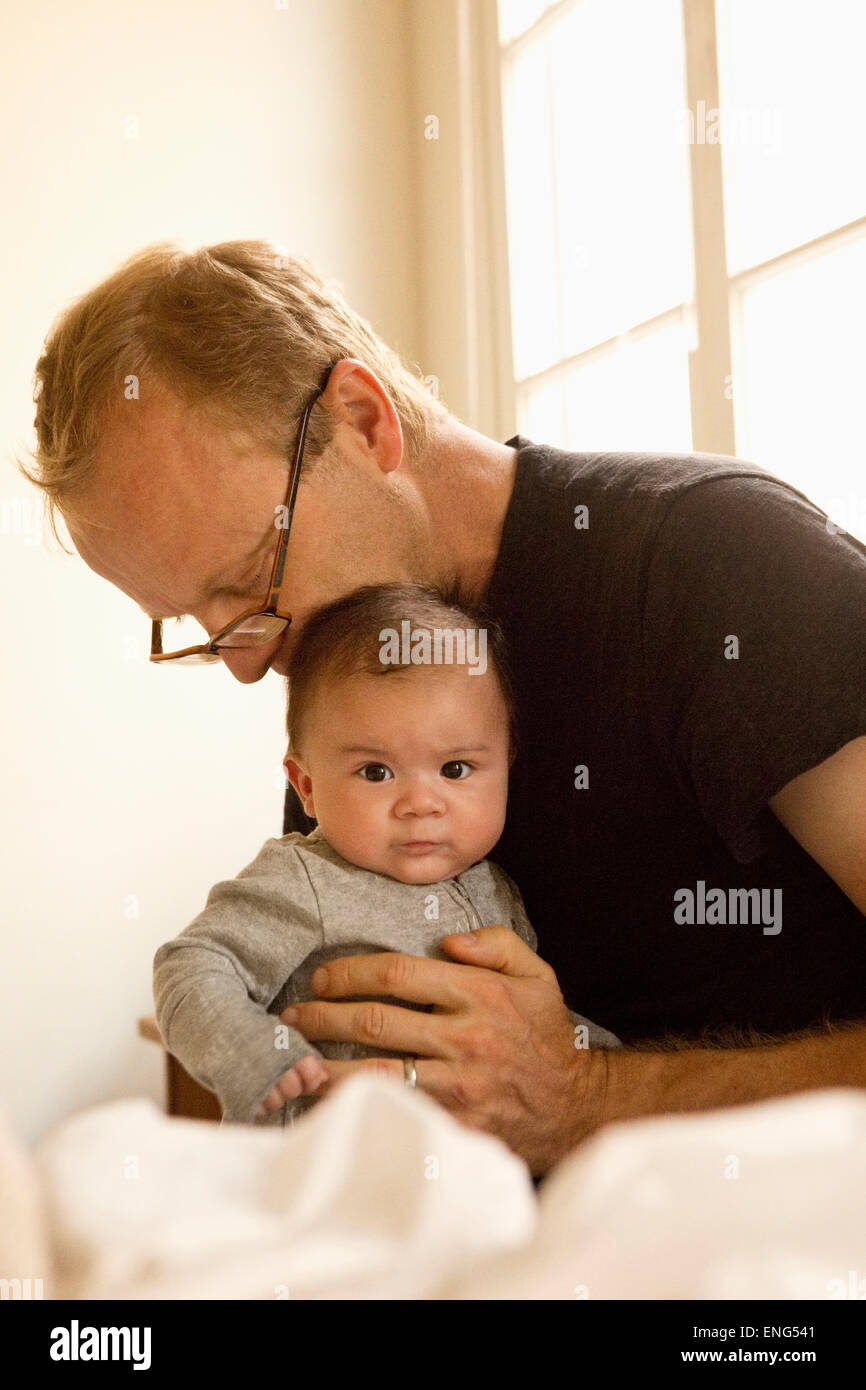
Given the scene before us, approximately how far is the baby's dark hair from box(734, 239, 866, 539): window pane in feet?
3.76

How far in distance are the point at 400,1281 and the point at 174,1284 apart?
7cm

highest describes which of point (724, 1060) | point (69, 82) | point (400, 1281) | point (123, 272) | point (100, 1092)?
point (69, 82)

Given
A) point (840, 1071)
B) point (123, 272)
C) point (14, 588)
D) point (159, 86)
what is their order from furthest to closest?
point (159, 86) → point (14, 588) → point (123, 272) → point (840, 1071)

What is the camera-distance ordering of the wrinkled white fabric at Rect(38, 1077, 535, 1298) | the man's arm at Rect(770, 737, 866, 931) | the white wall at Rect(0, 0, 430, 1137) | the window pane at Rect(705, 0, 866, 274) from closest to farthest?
the wrinkled white fabric at Rect(38, 1077, 535, 1298), the man's arm at Rect(770, 737, 866, 931), the window pane at Rect(705, 0, 866, 274), the white wall at Rect(0, 0, 430, 1137)

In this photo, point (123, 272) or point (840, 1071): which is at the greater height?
point (123, 272)

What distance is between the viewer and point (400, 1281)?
1.18 ft

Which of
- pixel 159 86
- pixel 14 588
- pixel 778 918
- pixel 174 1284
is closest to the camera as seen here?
pixel 174 1284

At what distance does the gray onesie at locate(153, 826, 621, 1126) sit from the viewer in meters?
0.93

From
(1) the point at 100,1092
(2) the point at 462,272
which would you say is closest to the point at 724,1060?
(1) the point at 100,1092

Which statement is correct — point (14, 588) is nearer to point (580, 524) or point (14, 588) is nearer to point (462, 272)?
point (462, 272)

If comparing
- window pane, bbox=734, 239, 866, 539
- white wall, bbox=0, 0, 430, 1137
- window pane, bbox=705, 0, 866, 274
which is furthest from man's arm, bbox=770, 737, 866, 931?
white wall, bbox=0, 0, 430, 1137

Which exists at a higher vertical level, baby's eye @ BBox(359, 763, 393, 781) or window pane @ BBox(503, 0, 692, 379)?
window pane @ BBox(503, 0, 692, 379)

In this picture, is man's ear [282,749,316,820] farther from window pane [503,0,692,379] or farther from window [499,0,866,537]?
window pane [503,0,692,379]

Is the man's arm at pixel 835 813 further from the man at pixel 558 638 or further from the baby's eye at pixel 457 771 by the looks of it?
the baby's eye at pixel 457 771
